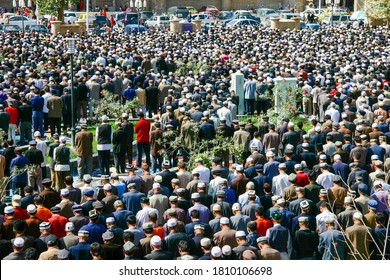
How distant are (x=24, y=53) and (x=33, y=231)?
21056 millimetres

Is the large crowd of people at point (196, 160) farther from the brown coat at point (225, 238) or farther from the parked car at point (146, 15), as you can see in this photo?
the parked car at point (146, 15)

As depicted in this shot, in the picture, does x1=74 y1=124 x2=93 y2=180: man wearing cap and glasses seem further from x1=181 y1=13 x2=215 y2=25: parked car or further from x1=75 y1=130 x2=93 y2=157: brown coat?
x1=181 y1=13 x2=215 y2=25: parked car

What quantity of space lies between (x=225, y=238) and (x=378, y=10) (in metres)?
39.7

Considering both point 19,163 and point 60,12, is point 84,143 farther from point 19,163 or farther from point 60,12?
point 60,12

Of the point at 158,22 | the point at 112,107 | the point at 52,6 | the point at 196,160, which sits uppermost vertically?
the point at 52,6

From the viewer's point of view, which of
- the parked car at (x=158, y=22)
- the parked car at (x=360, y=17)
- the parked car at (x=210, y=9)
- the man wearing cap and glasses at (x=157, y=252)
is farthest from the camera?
the parked car at (x=210, y=9)

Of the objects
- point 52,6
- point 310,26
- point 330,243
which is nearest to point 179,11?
point 310,26

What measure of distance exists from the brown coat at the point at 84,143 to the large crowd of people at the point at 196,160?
0.03 metres

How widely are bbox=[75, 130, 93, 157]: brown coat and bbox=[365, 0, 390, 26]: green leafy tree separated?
1304 inches

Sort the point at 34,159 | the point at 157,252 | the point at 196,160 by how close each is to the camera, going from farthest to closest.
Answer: the point at 34,159, the point at 196,160, the point at 157,252

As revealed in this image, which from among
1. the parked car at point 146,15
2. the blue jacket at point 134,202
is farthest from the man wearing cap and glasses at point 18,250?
the parked car at point 146,15

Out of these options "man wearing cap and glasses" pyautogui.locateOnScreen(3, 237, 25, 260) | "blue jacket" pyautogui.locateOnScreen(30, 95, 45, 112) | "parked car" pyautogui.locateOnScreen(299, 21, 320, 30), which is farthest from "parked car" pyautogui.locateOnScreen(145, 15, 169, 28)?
"man wearing cap and glasses" pyautogui.locateOnScreen(3, 237, 25, 260)

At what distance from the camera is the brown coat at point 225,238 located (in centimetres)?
1300

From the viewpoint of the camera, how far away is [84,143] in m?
19.9
